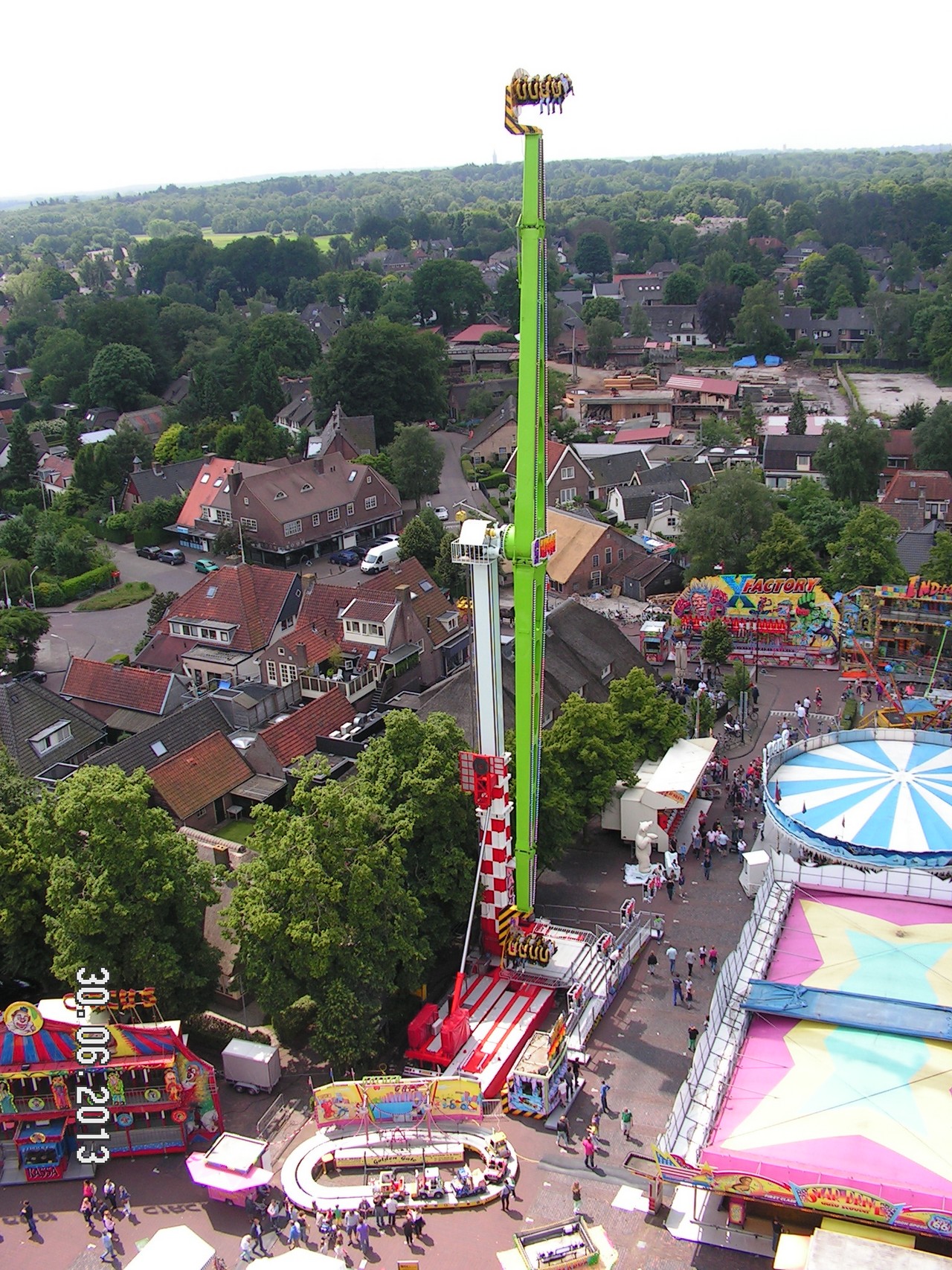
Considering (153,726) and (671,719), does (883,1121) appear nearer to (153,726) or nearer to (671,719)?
(671,719)

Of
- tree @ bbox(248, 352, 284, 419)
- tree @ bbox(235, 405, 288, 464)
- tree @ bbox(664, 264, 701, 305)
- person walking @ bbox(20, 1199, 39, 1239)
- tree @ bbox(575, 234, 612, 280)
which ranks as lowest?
person walking @ bbox(20, 1199, 39, 1239)

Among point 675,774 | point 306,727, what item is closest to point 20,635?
point 306,727

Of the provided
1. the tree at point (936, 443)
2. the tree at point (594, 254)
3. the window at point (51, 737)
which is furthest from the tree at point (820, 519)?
the tree at point (594, 254)

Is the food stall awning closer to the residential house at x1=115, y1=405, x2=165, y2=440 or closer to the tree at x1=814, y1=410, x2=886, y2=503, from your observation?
the tree at x1=814, y1=410, x2=886, y2=503

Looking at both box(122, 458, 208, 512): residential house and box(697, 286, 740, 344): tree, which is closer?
box(122, 458, 208, 512): residential house

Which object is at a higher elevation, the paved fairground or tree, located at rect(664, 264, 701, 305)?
tree, located at rect(664, 264, 701, 305)

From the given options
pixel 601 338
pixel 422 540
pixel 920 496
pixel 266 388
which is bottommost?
pixel 422 540

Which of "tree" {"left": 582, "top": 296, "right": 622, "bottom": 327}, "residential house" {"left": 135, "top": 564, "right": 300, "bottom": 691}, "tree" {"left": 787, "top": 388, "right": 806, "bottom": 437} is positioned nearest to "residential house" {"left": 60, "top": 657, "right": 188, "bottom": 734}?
"residential house" {"left": 135, "top": 564, "right": 300, "bottom": 691}

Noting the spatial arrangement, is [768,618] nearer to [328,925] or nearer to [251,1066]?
[328,925]
